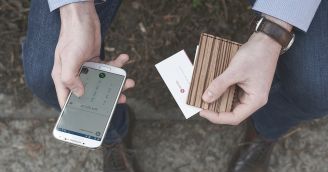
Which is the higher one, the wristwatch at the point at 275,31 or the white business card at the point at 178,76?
the wristwatch at the point at 275,31

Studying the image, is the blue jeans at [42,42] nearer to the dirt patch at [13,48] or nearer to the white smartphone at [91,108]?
the white smartphone at [91,108]

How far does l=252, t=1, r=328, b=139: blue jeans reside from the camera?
4.51 feet

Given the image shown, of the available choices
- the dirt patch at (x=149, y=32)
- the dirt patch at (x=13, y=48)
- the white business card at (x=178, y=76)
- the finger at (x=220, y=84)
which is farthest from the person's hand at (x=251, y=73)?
the dirt patch at (x=13, y=48)

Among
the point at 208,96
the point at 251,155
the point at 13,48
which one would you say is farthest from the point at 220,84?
the point at 13,48

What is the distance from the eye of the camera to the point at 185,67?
1.47 metres

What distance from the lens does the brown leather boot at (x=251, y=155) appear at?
1919 mm

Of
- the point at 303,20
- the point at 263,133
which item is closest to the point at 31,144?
the point at 263,133

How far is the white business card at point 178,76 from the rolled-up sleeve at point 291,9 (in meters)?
0.32

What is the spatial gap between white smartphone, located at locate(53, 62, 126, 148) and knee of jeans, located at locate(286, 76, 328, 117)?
59 centimetres

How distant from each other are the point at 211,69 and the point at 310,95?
1.16 ft

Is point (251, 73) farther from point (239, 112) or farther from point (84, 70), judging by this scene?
point (84, 70)

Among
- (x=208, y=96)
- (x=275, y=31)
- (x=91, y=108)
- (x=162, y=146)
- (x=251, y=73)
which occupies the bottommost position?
(x=162, y=146)

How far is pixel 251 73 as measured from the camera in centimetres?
125

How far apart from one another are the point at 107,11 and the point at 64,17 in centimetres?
19
